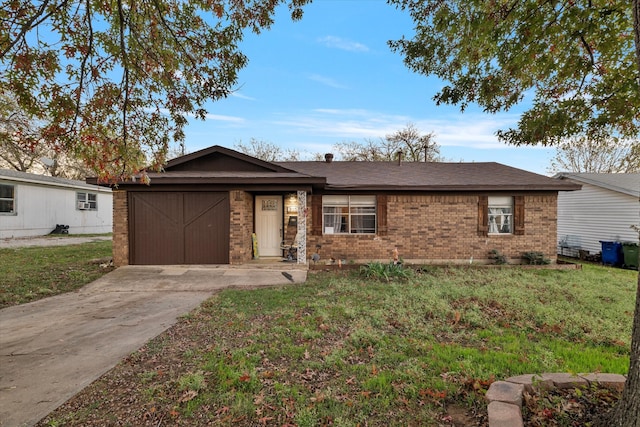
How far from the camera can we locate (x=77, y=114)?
14.8 feet

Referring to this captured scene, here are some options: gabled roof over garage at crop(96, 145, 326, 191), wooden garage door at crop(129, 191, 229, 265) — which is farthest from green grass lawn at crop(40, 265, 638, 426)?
gabled roof over garage at crop(96, 145, 326, 191)

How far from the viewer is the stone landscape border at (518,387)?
7.41 feet

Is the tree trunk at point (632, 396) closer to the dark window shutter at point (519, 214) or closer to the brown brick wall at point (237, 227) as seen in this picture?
the brown brick wall at point (237, 227)

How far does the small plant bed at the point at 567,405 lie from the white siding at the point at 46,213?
22.1m

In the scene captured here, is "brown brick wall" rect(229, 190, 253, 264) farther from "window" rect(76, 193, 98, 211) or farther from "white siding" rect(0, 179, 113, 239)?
"window" rect(76, 193, 98, 211)

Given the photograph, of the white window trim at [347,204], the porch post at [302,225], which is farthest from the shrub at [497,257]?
the porch post at [302,225]

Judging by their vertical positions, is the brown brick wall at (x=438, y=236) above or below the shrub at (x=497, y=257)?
above

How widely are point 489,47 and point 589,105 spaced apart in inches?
62.0

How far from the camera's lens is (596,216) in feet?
44.2

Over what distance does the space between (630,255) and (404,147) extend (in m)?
19.3

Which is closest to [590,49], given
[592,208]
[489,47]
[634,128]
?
[489,47]

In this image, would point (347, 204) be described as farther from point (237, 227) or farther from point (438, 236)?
point (237, 227)

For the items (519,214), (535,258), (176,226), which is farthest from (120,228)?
(535,258)

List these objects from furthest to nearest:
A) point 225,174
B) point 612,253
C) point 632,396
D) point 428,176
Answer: point 612,253 → point 428,176 → point 225,174 → point 632,396
